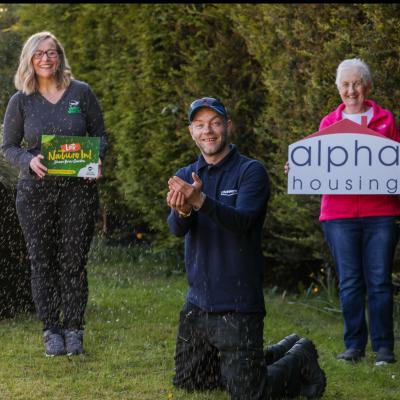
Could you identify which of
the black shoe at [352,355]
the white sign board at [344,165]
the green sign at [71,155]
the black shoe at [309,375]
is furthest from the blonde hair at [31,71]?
the black shoe at [352,355]

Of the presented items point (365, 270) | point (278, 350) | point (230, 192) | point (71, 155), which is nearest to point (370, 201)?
point (365, 270)

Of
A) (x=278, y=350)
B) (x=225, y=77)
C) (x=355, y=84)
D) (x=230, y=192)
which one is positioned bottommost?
(x=278, y=350)

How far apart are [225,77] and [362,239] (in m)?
3.05

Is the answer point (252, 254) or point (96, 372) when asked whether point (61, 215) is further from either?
point (252, 254)

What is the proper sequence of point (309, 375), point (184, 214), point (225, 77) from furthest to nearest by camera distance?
point (225, 77) < point (309, 375) < point (184, 214)

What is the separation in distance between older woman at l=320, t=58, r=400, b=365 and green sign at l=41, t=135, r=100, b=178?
1.50 metres

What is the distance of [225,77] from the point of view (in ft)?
28.4

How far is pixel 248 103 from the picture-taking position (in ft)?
28.2

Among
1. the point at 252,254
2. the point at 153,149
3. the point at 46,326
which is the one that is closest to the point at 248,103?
the point at 153,149

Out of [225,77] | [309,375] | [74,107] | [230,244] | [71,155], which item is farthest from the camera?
[225,77]

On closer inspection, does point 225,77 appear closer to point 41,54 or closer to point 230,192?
point 41,54

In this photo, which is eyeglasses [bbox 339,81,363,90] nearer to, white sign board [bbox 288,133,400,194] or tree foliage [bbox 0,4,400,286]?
white sign board [bbox 288,133,400,194]

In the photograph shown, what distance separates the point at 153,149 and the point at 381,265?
396 centimetres

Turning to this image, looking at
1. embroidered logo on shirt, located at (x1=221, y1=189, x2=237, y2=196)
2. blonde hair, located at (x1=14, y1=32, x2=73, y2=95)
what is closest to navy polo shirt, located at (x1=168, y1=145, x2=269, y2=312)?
embroidered logo on shirt, located at (x1=221, y1=189, x2=237, y2=196)
